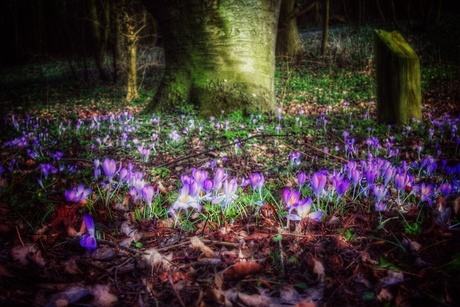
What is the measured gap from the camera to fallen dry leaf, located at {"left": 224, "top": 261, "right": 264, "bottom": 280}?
1.25 m

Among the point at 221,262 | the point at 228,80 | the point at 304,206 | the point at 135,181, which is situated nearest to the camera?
the point at 221,262

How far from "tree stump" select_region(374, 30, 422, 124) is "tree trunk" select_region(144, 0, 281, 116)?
203 centimetres

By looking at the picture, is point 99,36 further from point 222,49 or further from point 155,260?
point 155,260

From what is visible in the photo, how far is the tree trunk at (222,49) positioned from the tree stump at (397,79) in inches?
79.8

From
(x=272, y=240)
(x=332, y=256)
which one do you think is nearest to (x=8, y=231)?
(x=272, y=240)

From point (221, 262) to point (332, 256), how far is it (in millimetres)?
506

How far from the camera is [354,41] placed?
1655 centimetres

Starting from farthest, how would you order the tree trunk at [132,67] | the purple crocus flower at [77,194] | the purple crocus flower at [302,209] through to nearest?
the tree trunk at [132,67] < the purple crocus flower at [77,194] < the purple crocus flower at [302,209]

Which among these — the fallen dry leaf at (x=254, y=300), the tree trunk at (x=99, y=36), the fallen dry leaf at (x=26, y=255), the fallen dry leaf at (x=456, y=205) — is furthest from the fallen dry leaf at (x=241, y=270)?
the tree trunk at (x=99, y=36)

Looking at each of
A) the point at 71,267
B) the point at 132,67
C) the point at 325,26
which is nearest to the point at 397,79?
the point at 71,267

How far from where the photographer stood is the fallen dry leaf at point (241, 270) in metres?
1.25

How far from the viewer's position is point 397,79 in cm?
500

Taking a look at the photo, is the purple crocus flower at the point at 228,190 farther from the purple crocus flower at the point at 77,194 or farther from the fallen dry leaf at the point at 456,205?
the fallen dry leaf at the point at 456,205

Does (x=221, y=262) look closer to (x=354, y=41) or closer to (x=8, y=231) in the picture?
(x=8, y=231)
